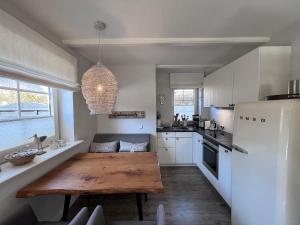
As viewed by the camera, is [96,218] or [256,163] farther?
[256,163]

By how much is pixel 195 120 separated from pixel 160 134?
1222 mm

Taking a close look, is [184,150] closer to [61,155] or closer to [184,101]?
[184,101]

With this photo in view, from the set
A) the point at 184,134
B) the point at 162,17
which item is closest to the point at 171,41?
the point at 162,17

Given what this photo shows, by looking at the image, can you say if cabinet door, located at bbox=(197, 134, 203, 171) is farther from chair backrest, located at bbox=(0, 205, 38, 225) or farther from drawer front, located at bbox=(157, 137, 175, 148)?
chair backrest, located at bbox=(0, 205, 38, 225)

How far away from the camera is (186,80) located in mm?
4352

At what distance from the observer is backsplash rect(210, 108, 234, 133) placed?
10.7 feet

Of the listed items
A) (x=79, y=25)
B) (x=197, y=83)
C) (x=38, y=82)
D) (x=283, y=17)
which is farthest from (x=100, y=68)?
(x=197, y=83)

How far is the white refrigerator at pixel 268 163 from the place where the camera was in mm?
1185

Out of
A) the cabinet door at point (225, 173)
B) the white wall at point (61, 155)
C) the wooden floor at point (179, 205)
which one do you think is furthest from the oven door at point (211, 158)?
the white wall at point (61, 155)

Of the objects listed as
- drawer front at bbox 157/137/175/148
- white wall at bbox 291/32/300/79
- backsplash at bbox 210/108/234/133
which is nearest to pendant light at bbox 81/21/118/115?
white wall at bbox 291/32/300/79

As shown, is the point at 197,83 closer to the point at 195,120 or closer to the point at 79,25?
the point at 195,120

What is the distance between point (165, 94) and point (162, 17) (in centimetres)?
285

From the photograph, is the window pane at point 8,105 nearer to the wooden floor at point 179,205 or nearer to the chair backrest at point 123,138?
the wooden floor at point 179,205

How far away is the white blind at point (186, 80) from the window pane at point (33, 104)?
9.75 feet
